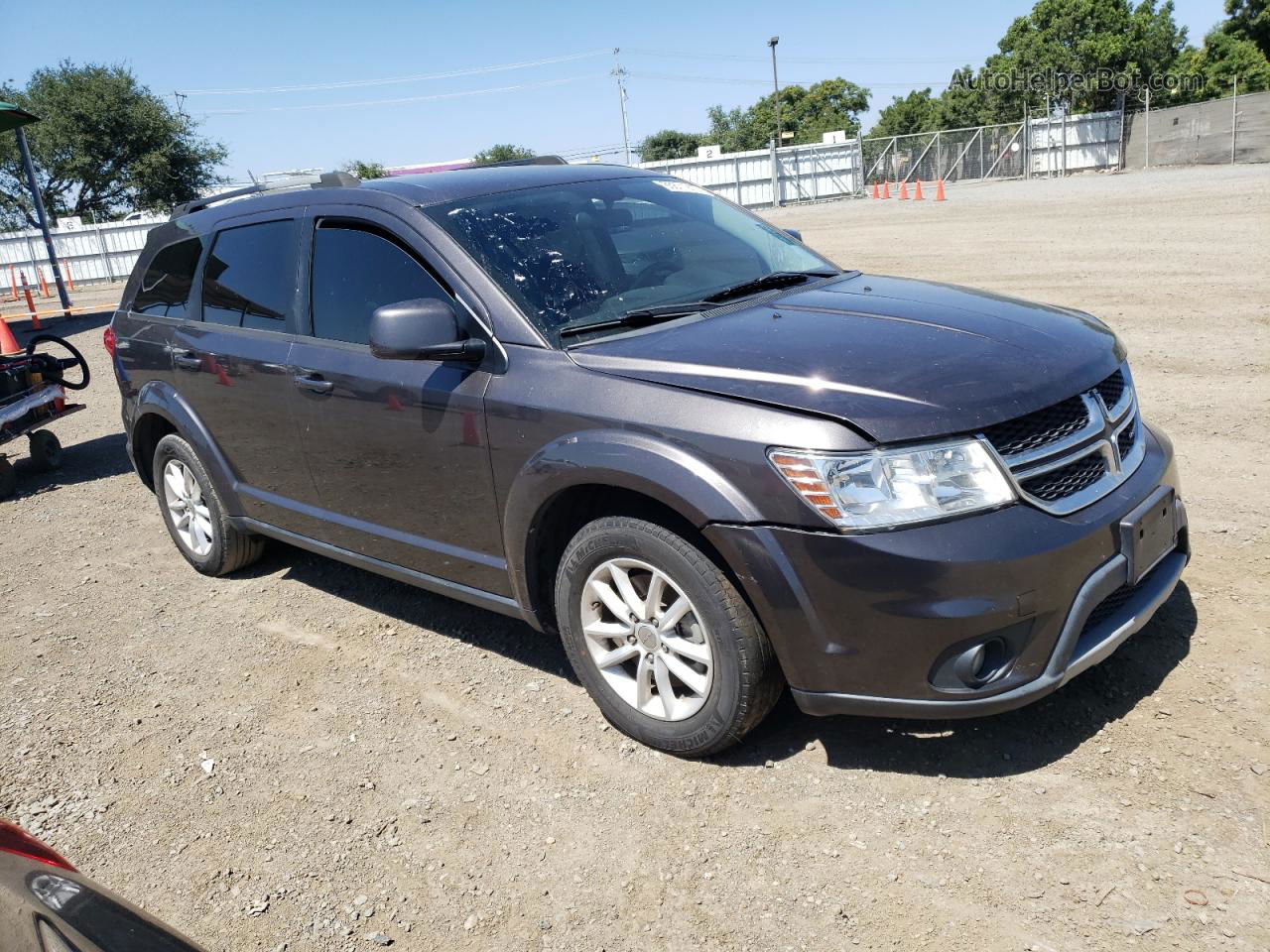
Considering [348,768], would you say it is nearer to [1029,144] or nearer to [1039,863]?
[1039,863]

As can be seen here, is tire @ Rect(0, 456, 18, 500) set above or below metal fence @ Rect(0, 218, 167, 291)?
below

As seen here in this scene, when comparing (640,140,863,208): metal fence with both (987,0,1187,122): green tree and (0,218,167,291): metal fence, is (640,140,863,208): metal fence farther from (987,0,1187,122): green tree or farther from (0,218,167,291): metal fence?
(987,0,1187,122): green tree

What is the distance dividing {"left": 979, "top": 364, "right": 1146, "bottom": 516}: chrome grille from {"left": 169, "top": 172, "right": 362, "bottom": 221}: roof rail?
2.89m

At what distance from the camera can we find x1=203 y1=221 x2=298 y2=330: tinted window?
14.5ft

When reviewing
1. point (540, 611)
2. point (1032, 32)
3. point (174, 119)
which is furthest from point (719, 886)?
point (1032, 32)

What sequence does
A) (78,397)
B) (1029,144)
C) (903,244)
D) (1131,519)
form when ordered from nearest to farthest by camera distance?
(1131,519)
(78,397)
(903,244)
(1029,144)

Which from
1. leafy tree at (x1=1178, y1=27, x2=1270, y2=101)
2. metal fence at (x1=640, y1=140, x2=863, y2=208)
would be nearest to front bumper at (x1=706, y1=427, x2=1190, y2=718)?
metal fence at (x1=640, y1=140, x2=863, y2=208)

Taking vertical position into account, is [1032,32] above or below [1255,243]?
above

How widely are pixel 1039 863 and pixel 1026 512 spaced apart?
923 millimetres

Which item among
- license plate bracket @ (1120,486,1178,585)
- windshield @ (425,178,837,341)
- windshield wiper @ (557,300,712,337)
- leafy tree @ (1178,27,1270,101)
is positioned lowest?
license plate bracket @ (1120,486,1178,585)

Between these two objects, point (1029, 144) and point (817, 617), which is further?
point (1029, 144)

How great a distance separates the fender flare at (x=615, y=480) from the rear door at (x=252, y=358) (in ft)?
4.48

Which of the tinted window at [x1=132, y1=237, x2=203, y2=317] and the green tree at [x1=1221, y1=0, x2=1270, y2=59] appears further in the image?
the green tree at [x1=1221, y1=0, x2=1270, y2=59]

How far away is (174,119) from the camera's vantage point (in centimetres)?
4809
